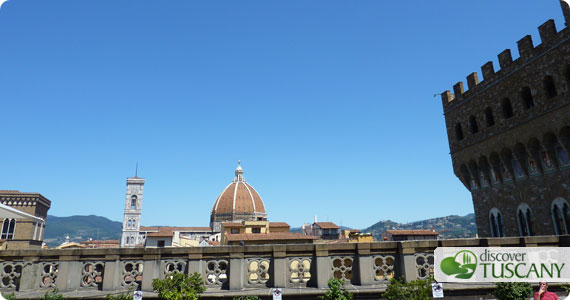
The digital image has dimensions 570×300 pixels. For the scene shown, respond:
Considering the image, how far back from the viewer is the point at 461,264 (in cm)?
680

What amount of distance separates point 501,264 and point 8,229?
6194cm

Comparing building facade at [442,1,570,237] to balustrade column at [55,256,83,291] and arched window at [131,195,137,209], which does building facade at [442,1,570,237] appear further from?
arched window at [131,195,137,209]

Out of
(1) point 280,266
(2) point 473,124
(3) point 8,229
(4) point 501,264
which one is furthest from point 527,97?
(3) point 8,229

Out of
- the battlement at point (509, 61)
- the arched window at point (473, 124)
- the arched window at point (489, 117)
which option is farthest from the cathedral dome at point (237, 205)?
the arched window at point (489, 117)

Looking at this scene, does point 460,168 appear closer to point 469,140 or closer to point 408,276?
point 469,140

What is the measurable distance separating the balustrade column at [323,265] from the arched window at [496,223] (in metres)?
19.3

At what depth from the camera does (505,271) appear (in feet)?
21.7

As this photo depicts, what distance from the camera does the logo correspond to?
22.1 feet

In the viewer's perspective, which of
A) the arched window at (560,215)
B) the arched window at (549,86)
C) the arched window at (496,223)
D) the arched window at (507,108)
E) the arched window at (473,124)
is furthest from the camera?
the arched window at (473,124)

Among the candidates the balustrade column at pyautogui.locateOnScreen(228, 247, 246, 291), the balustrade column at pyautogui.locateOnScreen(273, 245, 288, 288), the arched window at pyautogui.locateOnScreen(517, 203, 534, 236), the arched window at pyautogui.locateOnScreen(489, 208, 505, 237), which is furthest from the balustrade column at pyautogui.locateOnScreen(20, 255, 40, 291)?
the arched window at pyautogui.locateOnScreen(489, 208, 505, 237)

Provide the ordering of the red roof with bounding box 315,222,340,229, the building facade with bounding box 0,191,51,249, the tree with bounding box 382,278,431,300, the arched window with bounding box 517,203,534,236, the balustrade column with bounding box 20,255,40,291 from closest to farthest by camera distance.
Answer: the tree with bounding box 382,278,431,300 < the balustrade column with bounding box 20,255,40,291 < the arched window with bounding box 517,203,534,236 < the building facade with bounding box 0,191,51,249 < the red roof with bounding box 315,222,340,229

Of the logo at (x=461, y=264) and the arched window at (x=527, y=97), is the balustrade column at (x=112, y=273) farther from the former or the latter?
the arched window at (x=527, y=97)

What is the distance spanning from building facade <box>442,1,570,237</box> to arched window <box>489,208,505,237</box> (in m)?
0.07

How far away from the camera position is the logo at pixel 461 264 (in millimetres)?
6730
